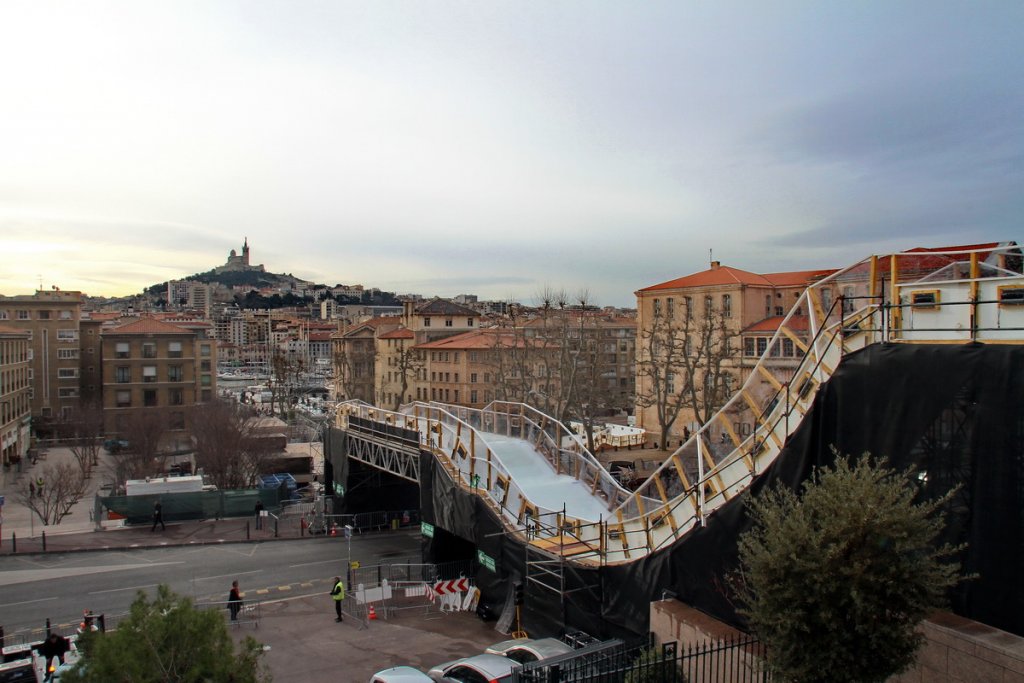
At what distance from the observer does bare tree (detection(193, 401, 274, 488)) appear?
131 feet

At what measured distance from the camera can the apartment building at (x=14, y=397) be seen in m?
52.1

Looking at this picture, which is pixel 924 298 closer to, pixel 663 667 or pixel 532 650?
pixel 663 667

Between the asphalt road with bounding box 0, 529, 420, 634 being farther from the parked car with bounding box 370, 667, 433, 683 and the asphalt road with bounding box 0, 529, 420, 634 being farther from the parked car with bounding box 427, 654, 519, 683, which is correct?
the parked car with bounding box 427, 654, 519, 683

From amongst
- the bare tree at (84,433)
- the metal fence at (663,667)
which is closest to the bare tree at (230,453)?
the bare tree at (84,433)

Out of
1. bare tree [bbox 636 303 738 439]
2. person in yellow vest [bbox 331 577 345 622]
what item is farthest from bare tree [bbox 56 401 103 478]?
bare tree [bbox 636 303 738 439]

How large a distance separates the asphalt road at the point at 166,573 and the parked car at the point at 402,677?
874 cm

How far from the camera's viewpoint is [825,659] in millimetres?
7863

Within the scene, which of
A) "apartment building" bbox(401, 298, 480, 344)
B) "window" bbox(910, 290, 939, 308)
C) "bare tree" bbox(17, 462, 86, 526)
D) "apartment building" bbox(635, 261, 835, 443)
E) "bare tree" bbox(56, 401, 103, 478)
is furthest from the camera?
"apartment building" bbox(401, 298, 480, 344)

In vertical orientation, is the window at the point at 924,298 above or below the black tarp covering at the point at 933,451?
above

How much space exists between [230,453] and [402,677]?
30.8 meters

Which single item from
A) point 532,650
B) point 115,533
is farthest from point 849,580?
point 115,533

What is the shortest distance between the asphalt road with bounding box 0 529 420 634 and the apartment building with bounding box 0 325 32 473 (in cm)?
3160

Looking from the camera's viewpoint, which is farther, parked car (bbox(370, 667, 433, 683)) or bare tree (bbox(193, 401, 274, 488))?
bare tree (bbox(193, 401, 274, 488))

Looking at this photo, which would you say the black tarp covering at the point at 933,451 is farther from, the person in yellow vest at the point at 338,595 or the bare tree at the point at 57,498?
Result: the bare tree at the point at 57,498
